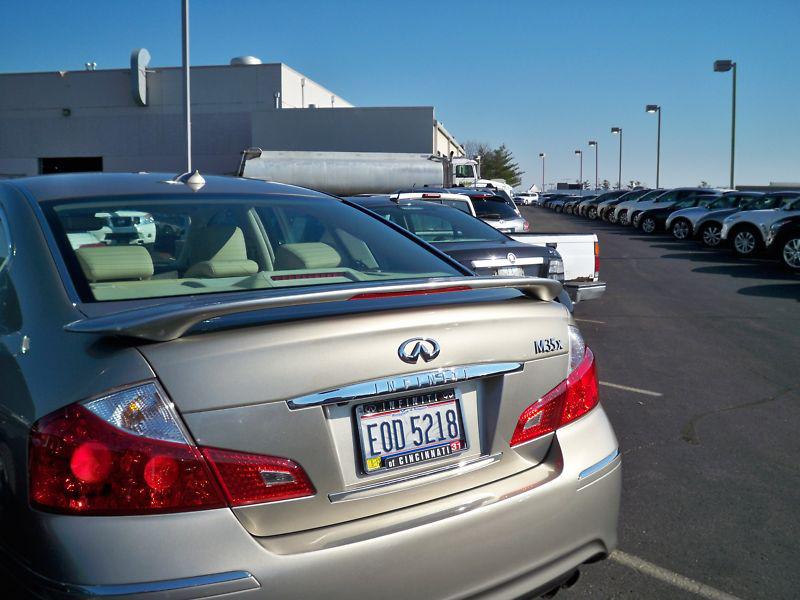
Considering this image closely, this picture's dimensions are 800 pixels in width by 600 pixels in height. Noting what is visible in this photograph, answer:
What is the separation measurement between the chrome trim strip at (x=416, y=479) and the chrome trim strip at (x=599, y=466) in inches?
13.3

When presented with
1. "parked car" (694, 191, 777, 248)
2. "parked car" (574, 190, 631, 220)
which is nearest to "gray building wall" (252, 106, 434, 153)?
"parked car" (574, 190, 631, 220)

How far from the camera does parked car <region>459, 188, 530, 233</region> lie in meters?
13.2

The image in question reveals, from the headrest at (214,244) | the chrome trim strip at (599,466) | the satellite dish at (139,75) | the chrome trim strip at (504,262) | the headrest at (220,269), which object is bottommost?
the chrome trim strip at (599,466)

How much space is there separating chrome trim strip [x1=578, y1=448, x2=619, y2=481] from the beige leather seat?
1561 millimetres

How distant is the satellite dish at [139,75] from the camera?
4088 centimetres

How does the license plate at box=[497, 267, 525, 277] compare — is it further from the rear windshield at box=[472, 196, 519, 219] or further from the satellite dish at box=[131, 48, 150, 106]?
the satellite dish at box=[131, 48, 150, 106]

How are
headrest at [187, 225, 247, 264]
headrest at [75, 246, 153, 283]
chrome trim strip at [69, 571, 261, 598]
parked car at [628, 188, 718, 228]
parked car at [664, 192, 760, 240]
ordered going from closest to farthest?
chrome trim strip at [69, 571, 261, 598] → headrest at [75, 246, 153, 283] → headrest at [187, 225, 247, 264] → parked car at [664, 192, 760, 240] → parked car at [628, 188, 718, 228]

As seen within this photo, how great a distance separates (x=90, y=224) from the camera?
3.22m

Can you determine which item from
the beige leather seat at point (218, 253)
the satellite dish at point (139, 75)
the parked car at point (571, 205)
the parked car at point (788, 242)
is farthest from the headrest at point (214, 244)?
the parked car at point (571, 205)

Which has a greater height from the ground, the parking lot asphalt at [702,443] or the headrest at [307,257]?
the headrest at [307,257]

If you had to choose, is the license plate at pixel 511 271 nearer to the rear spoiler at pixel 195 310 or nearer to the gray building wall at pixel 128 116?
the rear spoiler at pixel 195 310

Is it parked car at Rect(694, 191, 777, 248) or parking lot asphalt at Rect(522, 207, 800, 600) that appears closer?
parking lot asphalt at Rect(522, 207, 800, 600)

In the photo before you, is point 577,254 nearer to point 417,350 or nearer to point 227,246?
point 227,246

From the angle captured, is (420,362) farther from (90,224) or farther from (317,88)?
(317,88)
